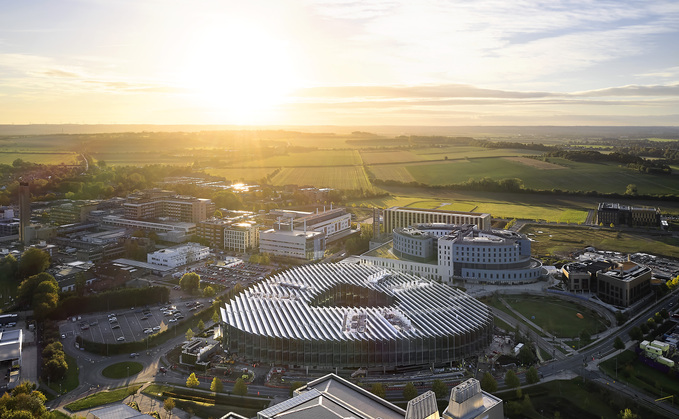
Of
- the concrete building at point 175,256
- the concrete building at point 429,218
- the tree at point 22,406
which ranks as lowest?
the tree at point 22,406

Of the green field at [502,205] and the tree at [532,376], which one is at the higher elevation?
the green field at [502,205]

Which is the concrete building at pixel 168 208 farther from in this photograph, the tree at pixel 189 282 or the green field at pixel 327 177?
the green field at pixel 327 177

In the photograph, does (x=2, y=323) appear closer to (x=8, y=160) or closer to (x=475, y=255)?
(x=475, y=255)

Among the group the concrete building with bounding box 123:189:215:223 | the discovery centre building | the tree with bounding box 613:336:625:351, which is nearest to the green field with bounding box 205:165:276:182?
the concrete building with bounding box 123:189:215:223

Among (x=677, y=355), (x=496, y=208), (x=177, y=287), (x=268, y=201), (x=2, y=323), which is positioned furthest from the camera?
(x=268, y=201)

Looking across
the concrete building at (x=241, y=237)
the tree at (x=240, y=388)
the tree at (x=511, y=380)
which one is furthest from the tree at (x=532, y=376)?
the concrete building at (x=241, y=237)

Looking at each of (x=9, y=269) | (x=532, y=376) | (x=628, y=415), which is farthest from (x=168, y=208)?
(x=628, y=415)

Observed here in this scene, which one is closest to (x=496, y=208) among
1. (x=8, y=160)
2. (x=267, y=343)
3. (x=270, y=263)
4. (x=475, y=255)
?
(x=475, y=255)
